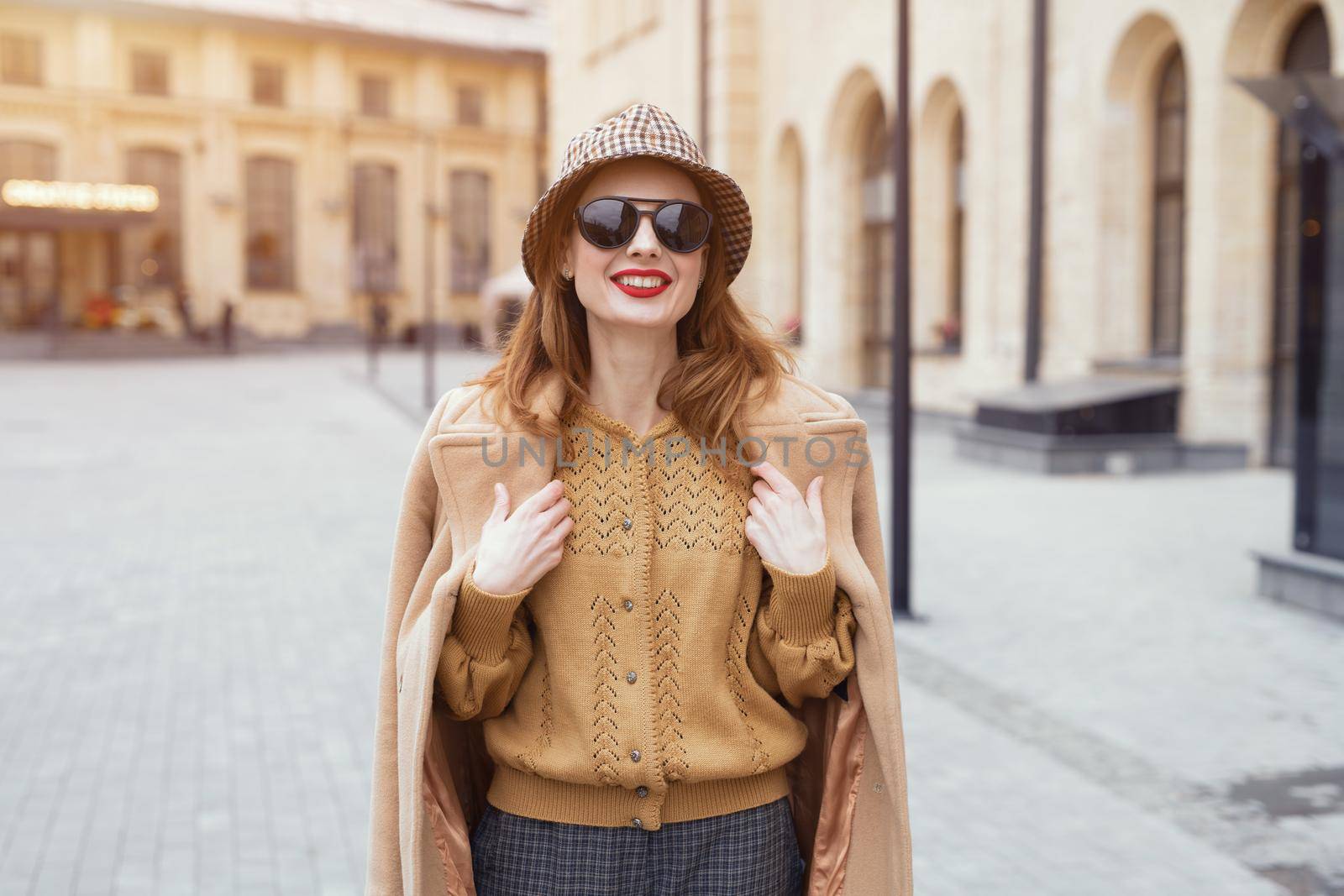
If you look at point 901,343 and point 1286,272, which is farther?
point 1286,272

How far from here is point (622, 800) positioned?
82.1 inches

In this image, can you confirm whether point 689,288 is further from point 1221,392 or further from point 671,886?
point 1221,392

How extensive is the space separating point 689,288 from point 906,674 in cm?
482

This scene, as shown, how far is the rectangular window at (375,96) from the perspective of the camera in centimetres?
4853

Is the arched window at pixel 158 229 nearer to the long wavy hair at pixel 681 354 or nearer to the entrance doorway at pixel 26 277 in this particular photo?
the entrance doorway at pixel 26 277

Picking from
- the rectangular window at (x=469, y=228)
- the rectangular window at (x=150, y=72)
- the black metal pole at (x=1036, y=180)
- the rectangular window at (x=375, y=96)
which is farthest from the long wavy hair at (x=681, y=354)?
the rectangular window at (x=375, y=96)

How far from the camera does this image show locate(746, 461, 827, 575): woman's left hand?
2043mm

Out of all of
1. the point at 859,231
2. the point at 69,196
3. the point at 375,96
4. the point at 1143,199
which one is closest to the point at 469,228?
the point at 375,96

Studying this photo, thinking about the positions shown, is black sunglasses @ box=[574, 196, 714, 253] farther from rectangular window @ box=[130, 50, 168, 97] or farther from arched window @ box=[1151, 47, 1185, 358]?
rectangular window @ box=[130, 50, 168, 97]

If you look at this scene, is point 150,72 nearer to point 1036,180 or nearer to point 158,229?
point 158,229

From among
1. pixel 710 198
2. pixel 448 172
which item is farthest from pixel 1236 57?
pixel 448 172

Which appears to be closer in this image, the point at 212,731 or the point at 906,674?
the point at 212,731

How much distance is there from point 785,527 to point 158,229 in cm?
4749

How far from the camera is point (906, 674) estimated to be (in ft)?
21.7
